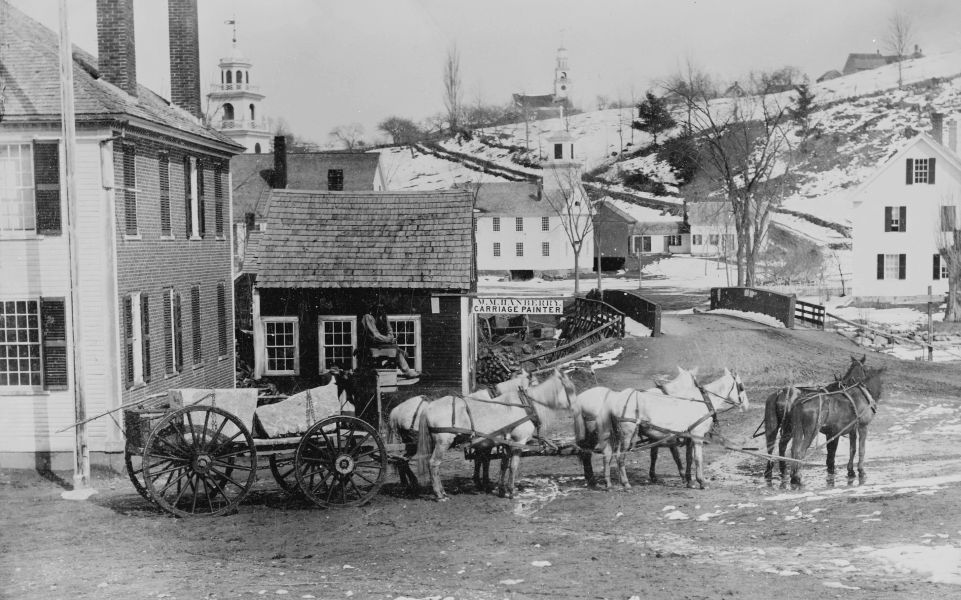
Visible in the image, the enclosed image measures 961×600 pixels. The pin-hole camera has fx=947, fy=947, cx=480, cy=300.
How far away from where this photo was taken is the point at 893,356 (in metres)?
28.7

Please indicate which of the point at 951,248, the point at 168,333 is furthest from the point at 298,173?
the point at 168,333

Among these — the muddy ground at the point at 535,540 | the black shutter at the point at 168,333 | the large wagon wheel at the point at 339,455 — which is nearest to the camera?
the muddy ground at the point at 535,540

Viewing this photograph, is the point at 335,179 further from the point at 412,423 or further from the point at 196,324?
the point at 412,423

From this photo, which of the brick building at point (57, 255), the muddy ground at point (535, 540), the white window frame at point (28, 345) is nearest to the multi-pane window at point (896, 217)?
the muddy ground at point (535, 540)

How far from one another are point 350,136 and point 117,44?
268 ft

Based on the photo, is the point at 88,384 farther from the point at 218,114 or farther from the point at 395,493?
the point at 218,114

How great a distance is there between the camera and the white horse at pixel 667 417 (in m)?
14.9

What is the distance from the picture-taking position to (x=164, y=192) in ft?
67.1

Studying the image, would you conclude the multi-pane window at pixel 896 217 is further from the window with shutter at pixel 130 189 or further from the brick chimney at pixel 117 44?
the window with shutter at pixel 130 189

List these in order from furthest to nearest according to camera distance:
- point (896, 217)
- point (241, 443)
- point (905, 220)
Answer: point (896, 217), point (905, 220), point (241, 443)

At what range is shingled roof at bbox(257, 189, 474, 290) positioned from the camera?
76.1ft

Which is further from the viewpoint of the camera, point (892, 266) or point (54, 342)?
point (892, 266)

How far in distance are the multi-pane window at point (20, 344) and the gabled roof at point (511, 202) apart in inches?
2116

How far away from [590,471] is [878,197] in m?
35.7
